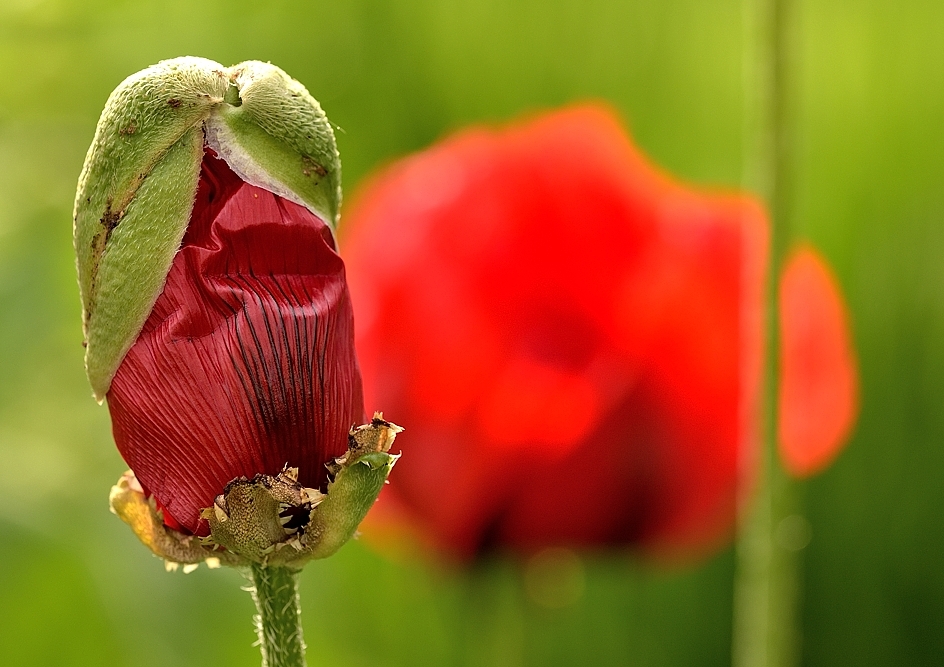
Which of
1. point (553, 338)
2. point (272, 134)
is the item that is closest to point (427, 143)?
point (553, 338)

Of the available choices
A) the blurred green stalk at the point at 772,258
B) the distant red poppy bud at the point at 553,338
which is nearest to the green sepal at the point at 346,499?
the blurred green stalk at the point at 772,258

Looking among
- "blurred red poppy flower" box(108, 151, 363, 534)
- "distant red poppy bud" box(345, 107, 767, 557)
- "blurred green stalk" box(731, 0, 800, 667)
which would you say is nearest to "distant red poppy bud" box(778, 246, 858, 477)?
"distant red poppy bud" box(345, 107, 767, 557)

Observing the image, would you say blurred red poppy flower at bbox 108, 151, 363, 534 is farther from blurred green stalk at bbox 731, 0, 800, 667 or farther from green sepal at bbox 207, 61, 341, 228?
blurred green stalk at bbox 731, 0, 800, 667

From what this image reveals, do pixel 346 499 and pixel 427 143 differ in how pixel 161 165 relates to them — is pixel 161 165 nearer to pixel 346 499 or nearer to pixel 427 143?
pixel 346 499

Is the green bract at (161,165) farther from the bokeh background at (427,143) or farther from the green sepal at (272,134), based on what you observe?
the bokeh background at (427,143)

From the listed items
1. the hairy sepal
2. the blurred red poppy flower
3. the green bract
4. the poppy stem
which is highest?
the green bract

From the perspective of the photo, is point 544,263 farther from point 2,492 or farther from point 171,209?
point 171,209
